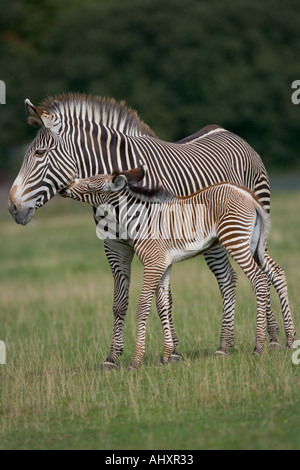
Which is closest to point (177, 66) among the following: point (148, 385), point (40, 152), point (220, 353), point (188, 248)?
point (40, 152)

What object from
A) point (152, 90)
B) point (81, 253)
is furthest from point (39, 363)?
point (152, 90)

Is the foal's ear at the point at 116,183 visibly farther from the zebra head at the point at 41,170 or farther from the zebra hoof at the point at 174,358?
the zebra hoof at the point at 174,358

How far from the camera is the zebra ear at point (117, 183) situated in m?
9.92

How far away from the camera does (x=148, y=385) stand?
9.09m

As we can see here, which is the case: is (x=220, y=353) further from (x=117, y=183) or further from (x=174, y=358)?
(x=117, y=183)

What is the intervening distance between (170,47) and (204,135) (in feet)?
155

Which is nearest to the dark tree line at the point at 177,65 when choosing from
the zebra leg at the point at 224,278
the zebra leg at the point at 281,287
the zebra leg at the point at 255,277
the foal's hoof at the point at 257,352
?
the zebra leg at the point at 224,278

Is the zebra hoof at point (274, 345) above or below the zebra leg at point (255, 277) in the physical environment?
below

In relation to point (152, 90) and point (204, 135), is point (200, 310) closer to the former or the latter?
point (204, 135)

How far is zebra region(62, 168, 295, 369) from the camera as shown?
9922 millimetres

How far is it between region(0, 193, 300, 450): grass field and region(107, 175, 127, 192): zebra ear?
2124 mm

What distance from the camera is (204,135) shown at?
40.2 ft

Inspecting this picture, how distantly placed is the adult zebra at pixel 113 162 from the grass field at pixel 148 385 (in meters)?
0.90
